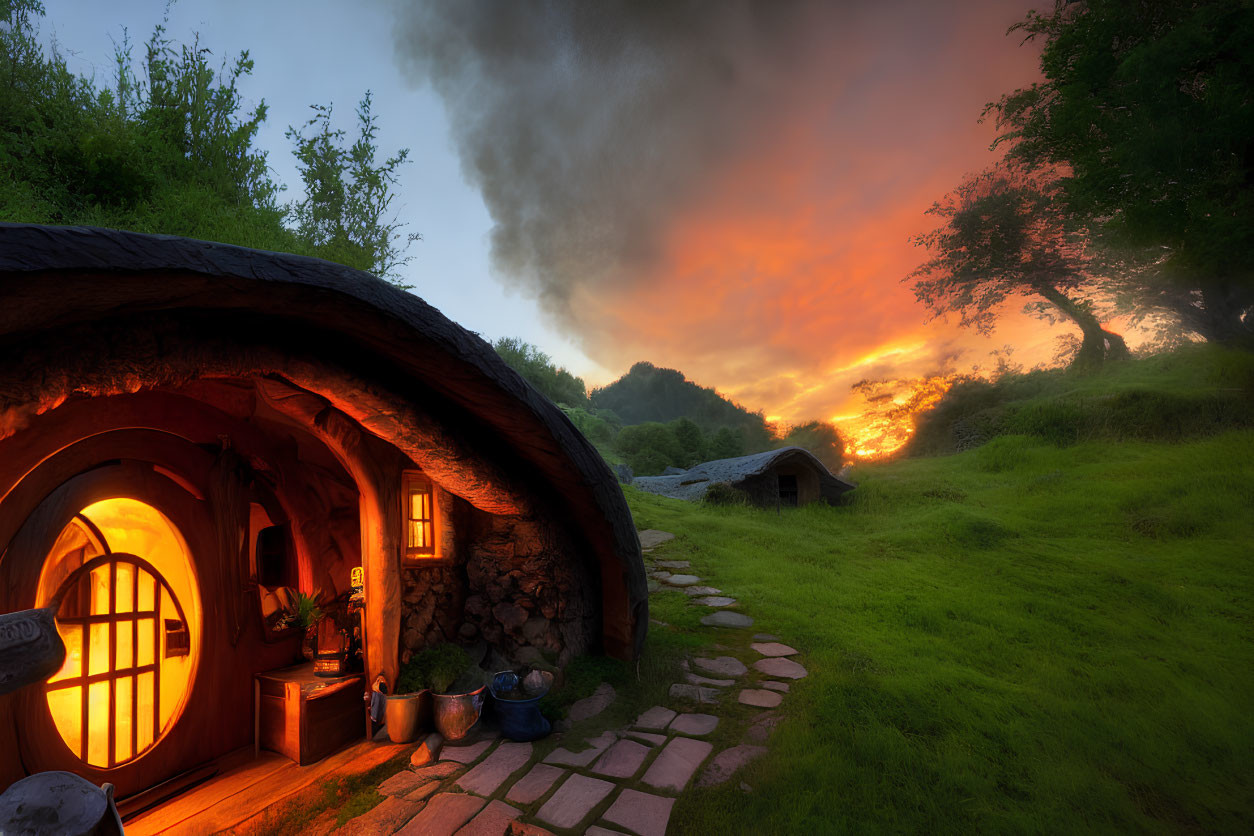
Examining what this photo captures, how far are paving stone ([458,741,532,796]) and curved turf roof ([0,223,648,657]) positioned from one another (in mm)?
1453

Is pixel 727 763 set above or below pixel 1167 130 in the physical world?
below

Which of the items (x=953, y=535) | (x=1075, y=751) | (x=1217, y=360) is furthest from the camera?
(x=1217, y=360)

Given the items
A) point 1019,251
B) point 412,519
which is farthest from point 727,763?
point 1019,251

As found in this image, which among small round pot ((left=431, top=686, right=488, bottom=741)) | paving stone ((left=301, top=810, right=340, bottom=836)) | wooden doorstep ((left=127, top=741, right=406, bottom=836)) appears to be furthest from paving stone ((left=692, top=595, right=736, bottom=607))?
paving stone ((left=301, top=810, right=340, bottom=836))

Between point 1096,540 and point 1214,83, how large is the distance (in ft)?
22.4

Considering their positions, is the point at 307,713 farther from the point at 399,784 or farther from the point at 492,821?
the point at 492,821

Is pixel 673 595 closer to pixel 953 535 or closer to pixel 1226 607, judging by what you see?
pixel 953 535

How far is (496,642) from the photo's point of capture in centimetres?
453

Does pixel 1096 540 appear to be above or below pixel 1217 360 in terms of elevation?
below

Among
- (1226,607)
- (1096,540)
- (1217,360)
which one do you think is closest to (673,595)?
(1226,607)

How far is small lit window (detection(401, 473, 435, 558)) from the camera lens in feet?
14.8

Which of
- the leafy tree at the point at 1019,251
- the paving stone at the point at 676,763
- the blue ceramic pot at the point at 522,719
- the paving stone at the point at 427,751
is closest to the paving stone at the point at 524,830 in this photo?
the paving stone at the point at 676,763

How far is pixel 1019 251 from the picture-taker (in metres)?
18.2

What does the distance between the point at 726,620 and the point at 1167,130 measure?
389 inches
